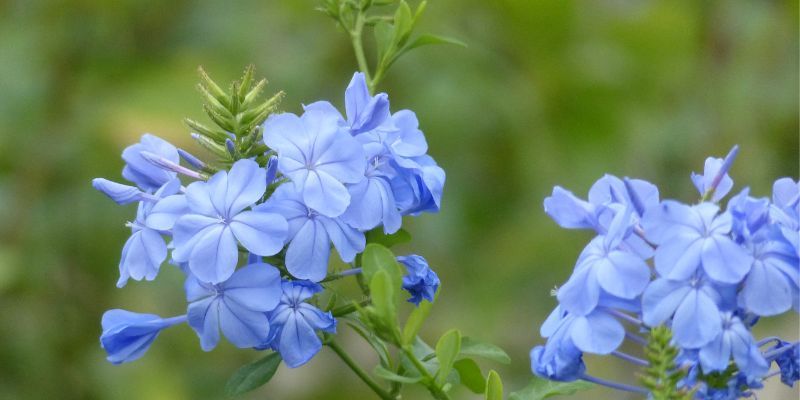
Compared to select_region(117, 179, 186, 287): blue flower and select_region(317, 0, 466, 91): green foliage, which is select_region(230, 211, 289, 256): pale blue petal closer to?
select_region(117, 179, 186, 287): blue flower

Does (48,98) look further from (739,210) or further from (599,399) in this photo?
(739,210)

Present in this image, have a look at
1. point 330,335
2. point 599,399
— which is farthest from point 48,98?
point 330,335

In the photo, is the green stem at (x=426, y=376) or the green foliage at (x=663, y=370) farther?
the green stem at (x=426, y=376)

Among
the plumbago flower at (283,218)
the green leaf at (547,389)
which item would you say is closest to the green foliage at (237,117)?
the plumbago flower at (283,218)

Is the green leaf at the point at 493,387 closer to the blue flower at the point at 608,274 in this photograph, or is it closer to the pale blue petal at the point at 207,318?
the blue flower at the point at 608,274

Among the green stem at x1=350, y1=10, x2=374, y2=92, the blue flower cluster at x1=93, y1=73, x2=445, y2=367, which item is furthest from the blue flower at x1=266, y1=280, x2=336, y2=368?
the green stem at x1=350, y1=10, x2=374, y2=92
